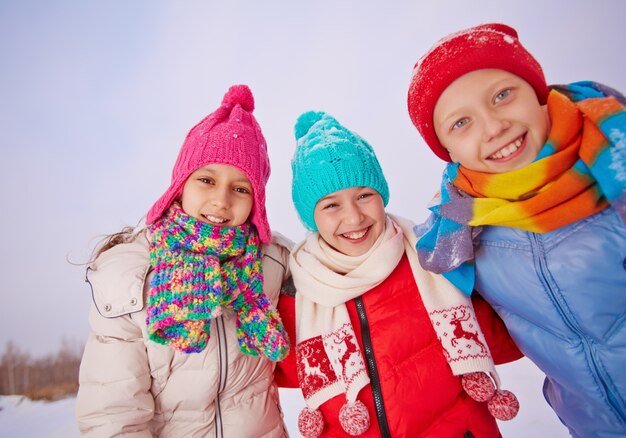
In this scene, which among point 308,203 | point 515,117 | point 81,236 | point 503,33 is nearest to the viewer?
point 515,117

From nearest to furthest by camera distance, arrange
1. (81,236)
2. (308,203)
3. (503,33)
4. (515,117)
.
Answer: (515,117) → (503,33) → (308,203) → (81,236)

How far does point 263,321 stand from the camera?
1.03m

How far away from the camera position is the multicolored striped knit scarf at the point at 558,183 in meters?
0.72

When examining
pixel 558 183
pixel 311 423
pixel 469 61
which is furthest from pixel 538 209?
pixel 311 423

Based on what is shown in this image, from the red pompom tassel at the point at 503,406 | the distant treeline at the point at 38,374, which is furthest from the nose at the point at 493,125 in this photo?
the distant treeline at the point at 38,374

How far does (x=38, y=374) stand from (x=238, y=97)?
262cm

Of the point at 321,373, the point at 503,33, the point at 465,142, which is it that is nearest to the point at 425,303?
the point at 321,373

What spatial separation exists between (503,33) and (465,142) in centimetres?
37

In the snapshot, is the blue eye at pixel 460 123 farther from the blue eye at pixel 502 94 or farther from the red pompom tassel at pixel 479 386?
the red pompom tassel at pixel 479 386

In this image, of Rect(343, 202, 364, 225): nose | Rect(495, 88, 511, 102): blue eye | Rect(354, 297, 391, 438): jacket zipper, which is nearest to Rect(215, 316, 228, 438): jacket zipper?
Rect(354, 297, 391, 438): jacket zipper

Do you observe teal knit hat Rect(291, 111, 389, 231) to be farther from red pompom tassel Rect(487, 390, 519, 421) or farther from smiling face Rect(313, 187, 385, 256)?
red pompom tassel Rect(487, 390, 519, 421)

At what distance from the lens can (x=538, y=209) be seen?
0.79 meters

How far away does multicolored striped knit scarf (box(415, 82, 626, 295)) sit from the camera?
716 mm

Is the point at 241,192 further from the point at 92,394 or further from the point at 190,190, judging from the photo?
the point at 92,394
